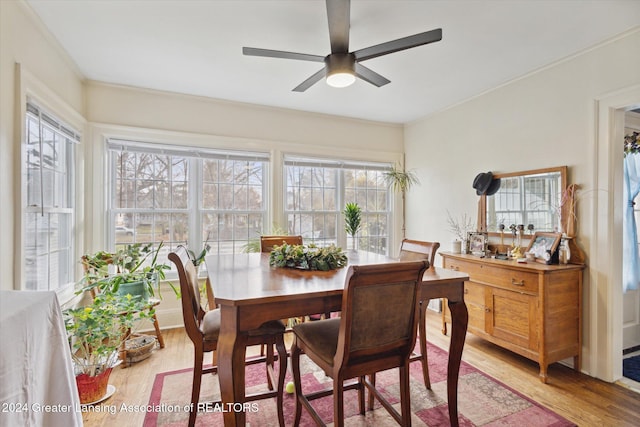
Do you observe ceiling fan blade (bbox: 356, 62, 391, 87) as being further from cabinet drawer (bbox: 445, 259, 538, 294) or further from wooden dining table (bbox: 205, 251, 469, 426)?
cabinet drawer (bbox: 445, 259, 538, 294)

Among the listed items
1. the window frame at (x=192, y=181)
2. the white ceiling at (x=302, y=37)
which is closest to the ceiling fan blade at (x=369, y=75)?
the white ceiling at (x=302, y=37)

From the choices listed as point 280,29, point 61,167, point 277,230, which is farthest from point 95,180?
point 280,29

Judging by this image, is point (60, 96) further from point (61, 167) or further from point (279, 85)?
point (279, 85)

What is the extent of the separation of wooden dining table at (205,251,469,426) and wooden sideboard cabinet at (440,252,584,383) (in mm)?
1083

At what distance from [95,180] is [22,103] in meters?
1.32

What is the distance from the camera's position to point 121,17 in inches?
84.6

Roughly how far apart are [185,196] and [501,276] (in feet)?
11.2

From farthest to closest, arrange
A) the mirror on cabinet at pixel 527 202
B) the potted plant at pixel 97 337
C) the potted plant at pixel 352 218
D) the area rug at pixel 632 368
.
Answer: the potted plant at pixel 352 218 < the mirror on cabinet at pixel 527 202 < the area rug at pixel 632 368 < the potted plant at pixel 97 337

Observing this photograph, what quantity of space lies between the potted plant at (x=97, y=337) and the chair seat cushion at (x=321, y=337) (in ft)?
4.25

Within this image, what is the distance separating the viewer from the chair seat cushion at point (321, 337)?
4.85 feet

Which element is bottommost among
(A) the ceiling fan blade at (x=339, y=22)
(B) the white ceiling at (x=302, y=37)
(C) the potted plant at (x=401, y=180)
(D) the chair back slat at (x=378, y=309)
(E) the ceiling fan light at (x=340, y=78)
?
(D) the chair back slat at (x=378, y=309)

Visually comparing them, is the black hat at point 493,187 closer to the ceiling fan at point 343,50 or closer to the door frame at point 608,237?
the door frame at point 608,237

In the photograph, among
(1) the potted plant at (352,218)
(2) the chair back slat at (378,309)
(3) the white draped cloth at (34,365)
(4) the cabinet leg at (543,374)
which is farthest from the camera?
(1) the potted plant at (352,218)

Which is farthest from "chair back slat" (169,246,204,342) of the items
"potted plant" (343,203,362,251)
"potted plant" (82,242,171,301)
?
"potted plant" (343,203,362,251)
